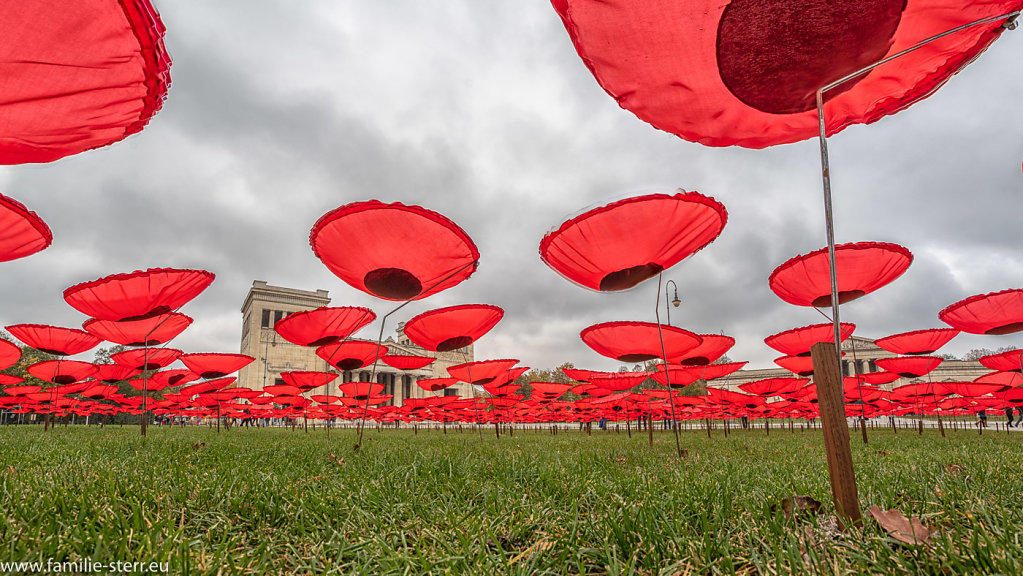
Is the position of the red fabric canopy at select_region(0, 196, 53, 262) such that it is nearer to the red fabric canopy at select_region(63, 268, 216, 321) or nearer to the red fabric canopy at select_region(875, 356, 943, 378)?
the red fabric canopy at select_region(63, 268, 216, 321)

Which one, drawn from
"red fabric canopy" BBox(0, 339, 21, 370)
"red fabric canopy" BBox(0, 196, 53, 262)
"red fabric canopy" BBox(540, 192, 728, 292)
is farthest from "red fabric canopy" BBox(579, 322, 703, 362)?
"red fabric canopy" BBox(0, 339, 21, 370)

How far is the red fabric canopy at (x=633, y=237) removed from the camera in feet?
17.1

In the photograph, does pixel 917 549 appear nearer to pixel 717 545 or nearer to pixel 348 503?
pixel 717 545

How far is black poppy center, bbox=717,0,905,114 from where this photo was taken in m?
2.09

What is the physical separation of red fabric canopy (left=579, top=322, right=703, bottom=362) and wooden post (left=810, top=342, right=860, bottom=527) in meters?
6.81

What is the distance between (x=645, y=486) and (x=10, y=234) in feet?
20.6

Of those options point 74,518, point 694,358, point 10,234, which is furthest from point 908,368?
point 10,234

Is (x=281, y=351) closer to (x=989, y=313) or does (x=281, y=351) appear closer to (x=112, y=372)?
(x=112, y=372)

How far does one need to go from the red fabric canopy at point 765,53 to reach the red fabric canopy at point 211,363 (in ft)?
51.0

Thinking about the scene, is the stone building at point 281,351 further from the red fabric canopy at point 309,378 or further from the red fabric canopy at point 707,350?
the red fabric canopy at point 707,350

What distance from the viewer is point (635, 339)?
9.41 metres

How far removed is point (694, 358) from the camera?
38.5ft

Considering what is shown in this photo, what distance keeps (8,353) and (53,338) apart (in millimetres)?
1219

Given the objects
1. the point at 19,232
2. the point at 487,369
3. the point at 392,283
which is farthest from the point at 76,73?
the point at 487,369
